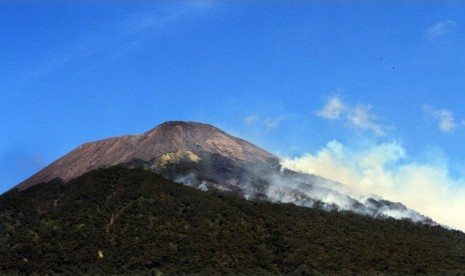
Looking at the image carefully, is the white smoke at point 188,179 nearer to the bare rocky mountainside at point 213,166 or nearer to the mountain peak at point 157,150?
the bare rocky mountainside at point 213,166

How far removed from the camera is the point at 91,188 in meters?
92.9

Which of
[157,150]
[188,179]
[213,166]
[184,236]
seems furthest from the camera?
[157,150]

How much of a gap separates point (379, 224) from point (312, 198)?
2821 cm

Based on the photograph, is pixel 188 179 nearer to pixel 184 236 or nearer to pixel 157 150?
pixel 157 150

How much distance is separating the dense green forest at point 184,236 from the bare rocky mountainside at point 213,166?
2213 centimetres

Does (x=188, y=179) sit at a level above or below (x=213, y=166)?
below

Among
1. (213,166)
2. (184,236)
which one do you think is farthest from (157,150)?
(184,236)

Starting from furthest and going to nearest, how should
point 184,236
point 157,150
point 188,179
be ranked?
point 157,150, point 188,179, point 184,236

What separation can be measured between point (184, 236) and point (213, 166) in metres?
50.9

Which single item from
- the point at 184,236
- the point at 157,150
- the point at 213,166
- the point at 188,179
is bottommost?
the point at 184,236

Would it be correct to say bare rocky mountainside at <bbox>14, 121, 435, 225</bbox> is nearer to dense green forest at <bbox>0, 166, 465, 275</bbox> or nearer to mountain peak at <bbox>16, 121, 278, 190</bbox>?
mountain peak at <bbox>16, 121, 278, 190</bbox>

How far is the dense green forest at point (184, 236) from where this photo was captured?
7819 centimetres

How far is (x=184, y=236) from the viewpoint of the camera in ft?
271

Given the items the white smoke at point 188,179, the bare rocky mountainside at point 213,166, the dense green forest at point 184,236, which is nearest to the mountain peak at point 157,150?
the bare rocky mountainside at point 213,166
